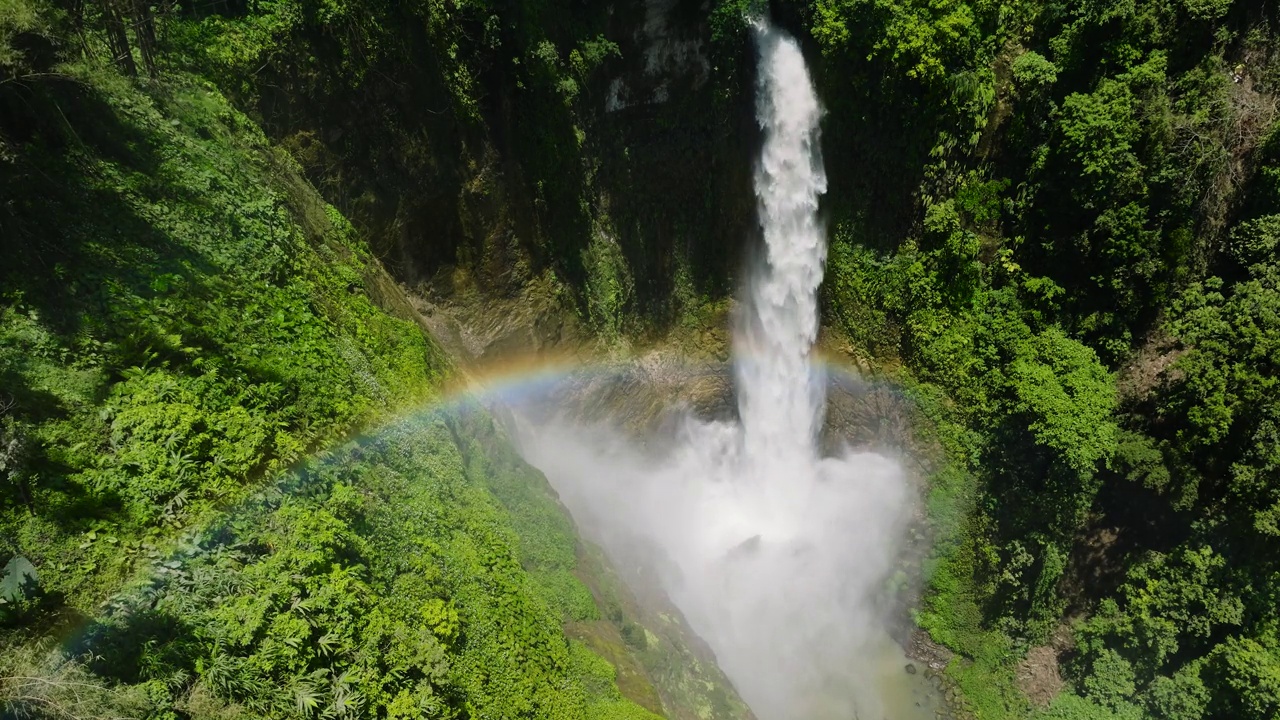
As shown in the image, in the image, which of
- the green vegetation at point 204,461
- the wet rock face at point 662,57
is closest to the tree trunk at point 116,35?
the green vegetation at point 204,461

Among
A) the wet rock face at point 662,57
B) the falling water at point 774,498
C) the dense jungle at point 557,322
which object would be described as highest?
the wet rock face at point 662,57

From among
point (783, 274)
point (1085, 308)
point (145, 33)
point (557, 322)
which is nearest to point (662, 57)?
point (783, 274)

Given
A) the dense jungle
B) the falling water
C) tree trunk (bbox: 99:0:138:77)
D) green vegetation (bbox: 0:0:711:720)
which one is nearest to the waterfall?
the falling water

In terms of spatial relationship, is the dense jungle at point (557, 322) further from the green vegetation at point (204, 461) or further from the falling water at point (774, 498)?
the falling water at point (774, 498)

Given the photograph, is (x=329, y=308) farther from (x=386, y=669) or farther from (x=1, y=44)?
(x=386, y=669)

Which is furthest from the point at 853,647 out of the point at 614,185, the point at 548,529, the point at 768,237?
the point at 614,185

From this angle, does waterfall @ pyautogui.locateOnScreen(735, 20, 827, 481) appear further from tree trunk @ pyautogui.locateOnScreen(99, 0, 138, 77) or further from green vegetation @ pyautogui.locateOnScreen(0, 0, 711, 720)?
tree trunk @ pyautogui.locateOnScreen(99, 0, 138, 77)
